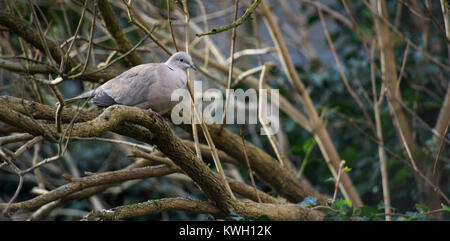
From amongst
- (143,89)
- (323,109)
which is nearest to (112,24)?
(143,89)

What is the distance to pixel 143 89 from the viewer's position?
90.7 inches

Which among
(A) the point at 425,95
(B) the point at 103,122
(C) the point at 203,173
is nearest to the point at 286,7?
(A) the point at 425,95

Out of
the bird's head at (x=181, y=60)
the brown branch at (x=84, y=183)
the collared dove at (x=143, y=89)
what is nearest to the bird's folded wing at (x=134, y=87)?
the collared dove at (x=143, y=89)

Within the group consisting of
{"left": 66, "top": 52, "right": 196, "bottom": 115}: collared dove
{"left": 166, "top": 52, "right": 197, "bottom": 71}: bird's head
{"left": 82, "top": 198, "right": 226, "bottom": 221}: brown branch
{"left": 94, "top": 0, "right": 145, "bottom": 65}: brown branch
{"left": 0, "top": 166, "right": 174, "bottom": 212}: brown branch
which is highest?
{"left": 94, "top": 0, "right": 145, "bottom": 65}: brown branch

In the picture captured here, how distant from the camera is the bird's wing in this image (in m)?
2.31

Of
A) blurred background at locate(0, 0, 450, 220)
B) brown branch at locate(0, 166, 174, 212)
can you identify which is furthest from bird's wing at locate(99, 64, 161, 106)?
blurred background at locate(0, 0, 450, 220)

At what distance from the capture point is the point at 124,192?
16.5 ft

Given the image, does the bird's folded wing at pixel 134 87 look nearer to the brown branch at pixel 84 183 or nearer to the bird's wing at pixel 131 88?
the bird's wing at pixel 131 88

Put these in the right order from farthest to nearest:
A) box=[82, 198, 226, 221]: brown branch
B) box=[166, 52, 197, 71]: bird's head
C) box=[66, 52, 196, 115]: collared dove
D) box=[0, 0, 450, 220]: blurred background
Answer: box=[0, 0, 450, 220]: blurred background < box=[166, 52, 197, 71]: bird's head < box=[66, 52, 196, 115]: collared dove < box=[82, 198, 226, 221]: brown branch

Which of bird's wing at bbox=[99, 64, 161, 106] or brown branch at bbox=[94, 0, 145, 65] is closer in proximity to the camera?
bird's wing at bbox=[99, 64, 161, 106]

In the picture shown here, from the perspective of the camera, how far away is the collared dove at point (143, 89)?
2301 millimetres

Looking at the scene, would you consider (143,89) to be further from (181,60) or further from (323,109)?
(323,109)

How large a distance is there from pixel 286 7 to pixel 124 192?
9.19 feet

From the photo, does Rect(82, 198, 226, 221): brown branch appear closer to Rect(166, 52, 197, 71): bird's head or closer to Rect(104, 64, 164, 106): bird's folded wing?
Rect(104, 64, 164, 106): bird's folded wing
